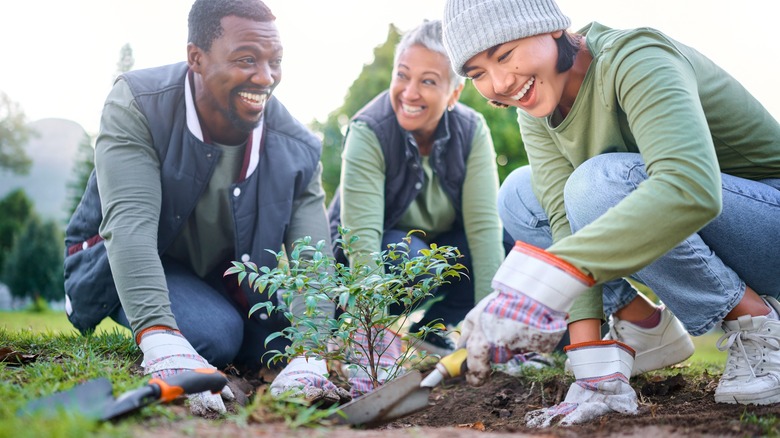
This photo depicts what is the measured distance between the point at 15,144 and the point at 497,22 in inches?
1098

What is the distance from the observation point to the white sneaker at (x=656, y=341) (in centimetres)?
288

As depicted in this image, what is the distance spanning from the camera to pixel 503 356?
73.5 inches

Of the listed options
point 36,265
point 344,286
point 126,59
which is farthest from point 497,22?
point 36,265

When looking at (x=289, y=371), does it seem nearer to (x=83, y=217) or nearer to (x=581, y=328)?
(x=581, y=328)

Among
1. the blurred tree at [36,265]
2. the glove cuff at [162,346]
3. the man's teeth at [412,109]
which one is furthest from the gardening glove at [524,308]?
the blurred tree at [36,265]

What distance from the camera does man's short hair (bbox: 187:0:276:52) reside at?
307cm

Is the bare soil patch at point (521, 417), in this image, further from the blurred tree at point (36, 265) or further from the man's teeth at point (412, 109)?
the blurred tree at point (36, 265)

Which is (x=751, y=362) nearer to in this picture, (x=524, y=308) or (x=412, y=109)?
(x=524, y=308)

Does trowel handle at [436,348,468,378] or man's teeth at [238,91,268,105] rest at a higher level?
man's teeth at [238,91,268,105]

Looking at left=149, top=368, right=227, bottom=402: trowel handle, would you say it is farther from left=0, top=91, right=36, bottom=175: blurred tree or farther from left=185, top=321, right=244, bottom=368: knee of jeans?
left=0, top=91, right=36, bottom=175: blurred tree

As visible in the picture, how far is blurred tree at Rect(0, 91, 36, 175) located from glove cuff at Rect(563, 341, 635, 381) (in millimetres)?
27557

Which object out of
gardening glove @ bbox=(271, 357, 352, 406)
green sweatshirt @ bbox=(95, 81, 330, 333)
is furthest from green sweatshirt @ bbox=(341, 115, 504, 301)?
gardening glove @ bbox=(271, 357, 352, 406)

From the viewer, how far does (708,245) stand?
260 centimetres

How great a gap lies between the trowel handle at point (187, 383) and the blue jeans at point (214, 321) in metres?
1.16
